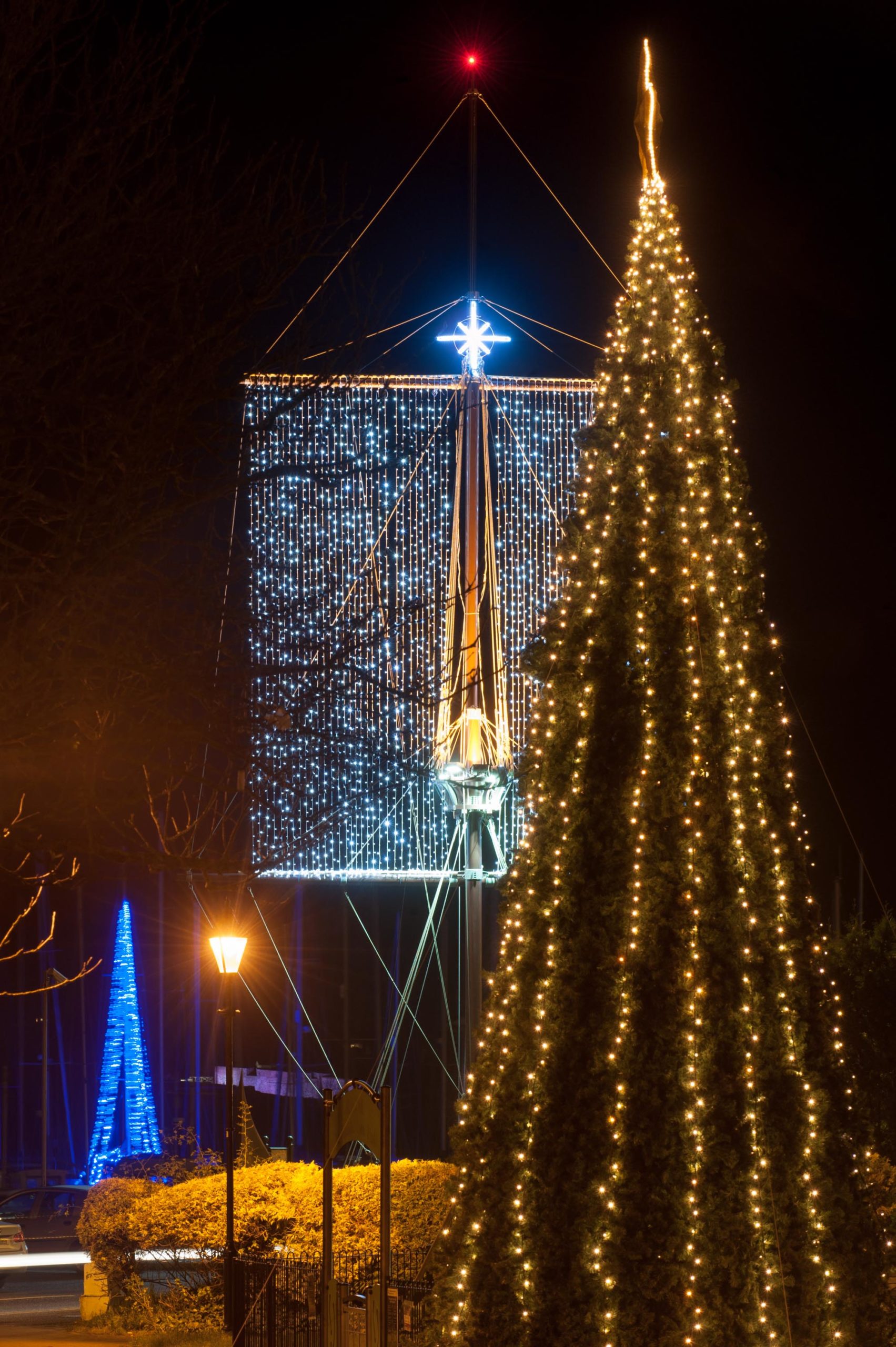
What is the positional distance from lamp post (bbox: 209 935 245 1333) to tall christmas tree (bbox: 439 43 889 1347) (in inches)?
211

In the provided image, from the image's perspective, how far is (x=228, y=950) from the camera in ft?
42.4

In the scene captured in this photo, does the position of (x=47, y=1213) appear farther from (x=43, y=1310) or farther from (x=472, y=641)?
(x=472, y=641)

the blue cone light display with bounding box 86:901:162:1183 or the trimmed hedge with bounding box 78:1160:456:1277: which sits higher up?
the trimmed hedge with bounding box 78:1160:456:1277

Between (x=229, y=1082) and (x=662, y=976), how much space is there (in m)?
7.25

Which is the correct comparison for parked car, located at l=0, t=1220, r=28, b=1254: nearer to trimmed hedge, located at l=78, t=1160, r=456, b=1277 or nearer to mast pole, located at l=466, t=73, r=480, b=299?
trimmed hedge, located at l=78, t=1160, r=456, b=1277

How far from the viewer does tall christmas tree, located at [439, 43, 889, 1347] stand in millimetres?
6492

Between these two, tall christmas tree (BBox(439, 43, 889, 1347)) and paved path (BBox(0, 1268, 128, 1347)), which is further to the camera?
paved path (BBox(0, 1268, 128, 1347))

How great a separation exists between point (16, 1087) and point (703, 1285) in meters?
32.2

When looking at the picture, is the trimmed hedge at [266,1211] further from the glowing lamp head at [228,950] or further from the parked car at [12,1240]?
the parked car at [12,1240]

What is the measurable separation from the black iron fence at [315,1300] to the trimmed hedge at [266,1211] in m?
0.28

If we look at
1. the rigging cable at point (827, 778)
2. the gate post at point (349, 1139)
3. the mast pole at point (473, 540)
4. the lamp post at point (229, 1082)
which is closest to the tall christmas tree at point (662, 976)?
the rigging cable at point (827, 778)

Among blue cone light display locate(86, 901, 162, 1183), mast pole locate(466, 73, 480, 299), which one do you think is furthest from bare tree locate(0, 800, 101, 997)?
mast pole locate(466, 73, 480, 299)

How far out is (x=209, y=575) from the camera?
10016mm

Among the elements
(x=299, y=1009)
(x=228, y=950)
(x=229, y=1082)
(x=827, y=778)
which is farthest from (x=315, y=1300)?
(x=299, y=1009)
